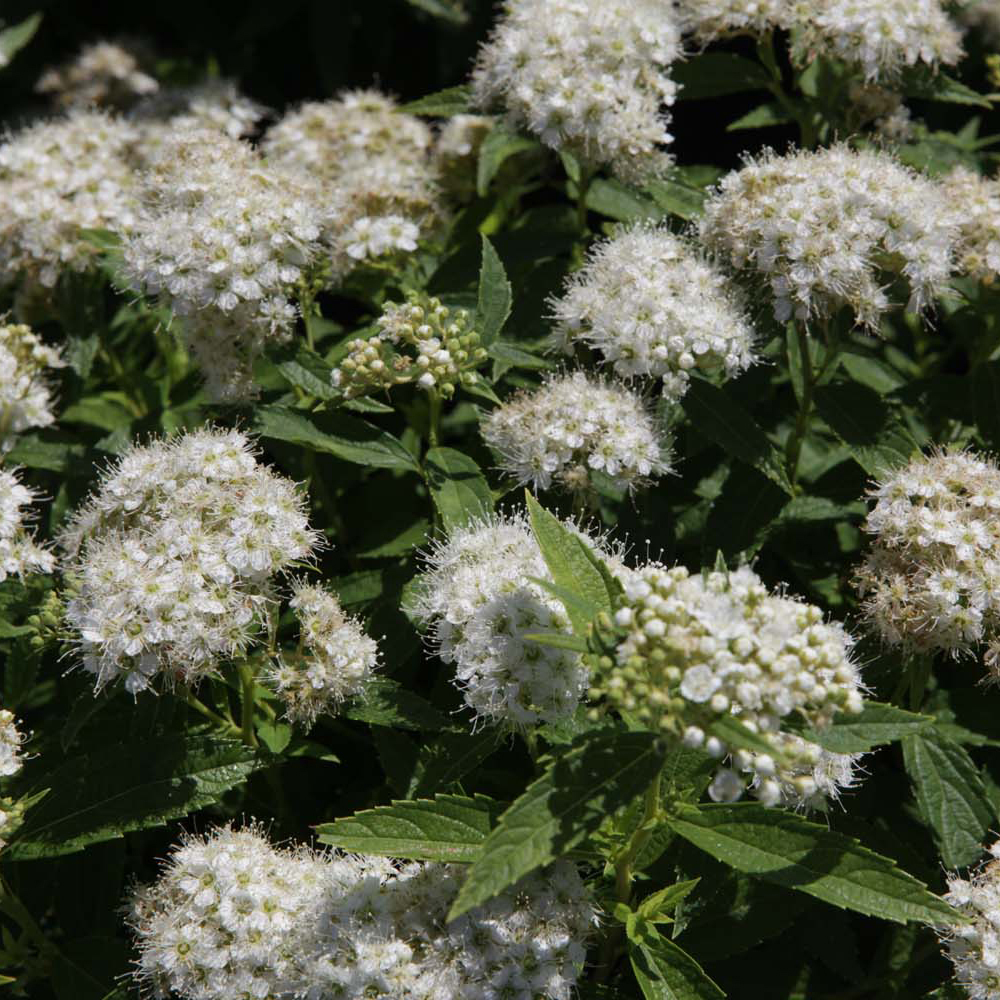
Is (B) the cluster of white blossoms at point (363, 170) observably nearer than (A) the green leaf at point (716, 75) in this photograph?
Yes

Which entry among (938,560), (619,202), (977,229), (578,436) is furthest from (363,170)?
(938,560)

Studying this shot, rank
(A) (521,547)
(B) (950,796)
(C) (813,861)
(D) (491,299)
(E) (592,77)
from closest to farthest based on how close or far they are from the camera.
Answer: (C) (813,861), (A) (521,547), (B) (950,796), (D) (491,299), (E) (592,77)

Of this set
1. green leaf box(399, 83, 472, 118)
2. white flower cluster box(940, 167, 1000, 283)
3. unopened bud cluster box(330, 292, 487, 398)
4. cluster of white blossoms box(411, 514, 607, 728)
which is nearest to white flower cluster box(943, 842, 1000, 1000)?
cluster of white blossoms box(411, 514, 607, 728)

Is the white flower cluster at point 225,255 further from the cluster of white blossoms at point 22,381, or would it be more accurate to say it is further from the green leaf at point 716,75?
the green leaf at point 716,75

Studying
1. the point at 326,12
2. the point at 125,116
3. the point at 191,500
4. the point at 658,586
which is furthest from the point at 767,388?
the point at 125,116

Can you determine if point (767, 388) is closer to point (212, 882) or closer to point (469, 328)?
point (469, 328)

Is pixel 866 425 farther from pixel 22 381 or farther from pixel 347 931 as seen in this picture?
pixel 22 381

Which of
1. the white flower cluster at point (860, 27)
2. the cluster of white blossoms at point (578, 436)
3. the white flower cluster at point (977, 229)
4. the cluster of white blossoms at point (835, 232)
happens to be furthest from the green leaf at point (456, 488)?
the white flower cluster at point (860, 27)
